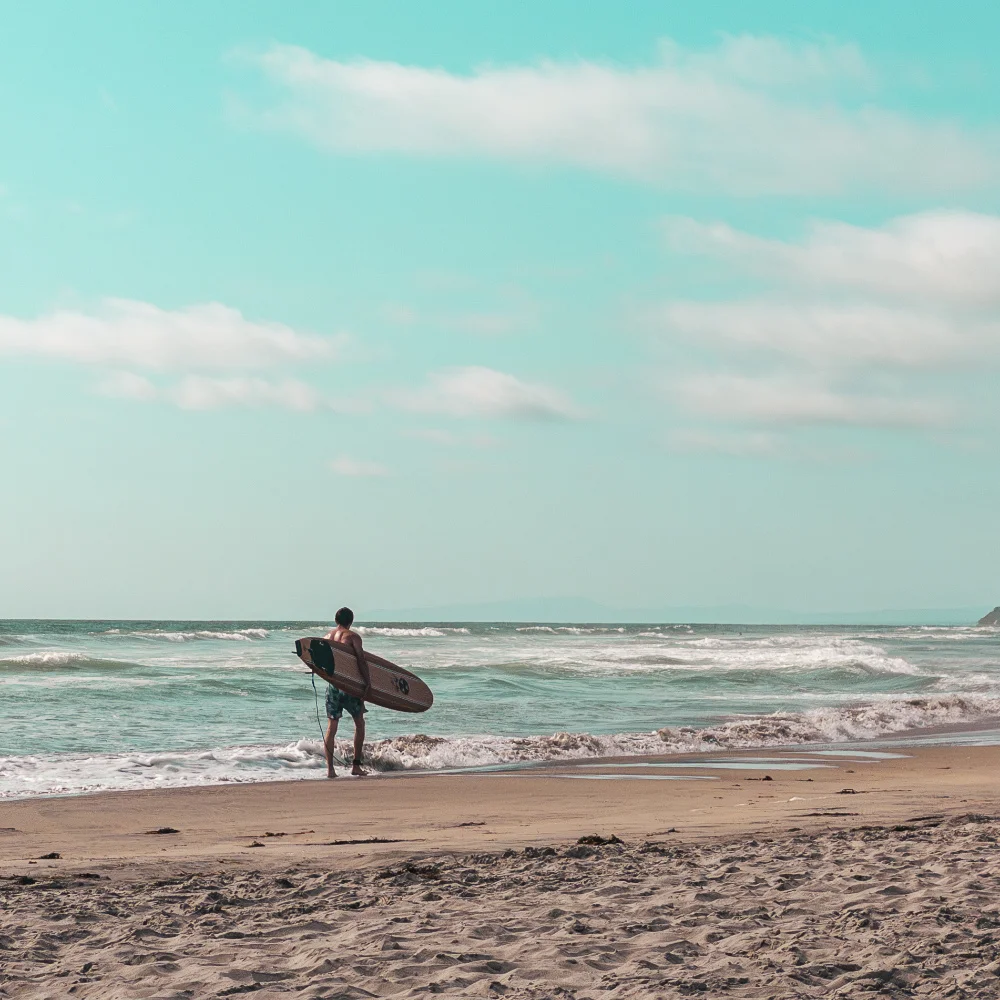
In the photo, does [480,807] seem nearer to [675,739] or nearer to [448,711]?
[675,739]

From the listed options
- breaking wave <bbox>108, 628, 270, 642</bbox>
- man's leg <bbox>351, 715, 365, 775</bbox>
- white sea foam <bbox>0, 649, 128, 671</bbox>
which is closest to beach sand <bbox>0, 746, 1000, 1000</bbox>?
man's leg <bbox>351, 715, 365, 775</bbox>

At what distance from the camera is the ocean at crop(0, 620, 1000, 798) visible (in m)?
12.0

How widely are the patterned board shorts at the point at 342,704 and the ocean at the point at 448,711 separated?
70 cm

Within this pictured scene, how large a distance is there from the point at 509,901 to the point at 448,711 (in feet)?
43.1

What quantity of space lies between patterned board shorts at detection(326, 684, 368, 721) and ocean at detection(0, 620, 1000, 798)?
70 cm

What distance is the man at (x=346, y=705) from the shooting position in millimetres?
11633

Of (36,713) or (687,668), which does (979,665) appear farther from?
(36,713)

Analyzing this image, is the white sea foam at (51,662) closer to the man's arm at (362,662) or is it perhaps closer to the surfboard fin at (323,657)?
the surfboard fin at (323,657)

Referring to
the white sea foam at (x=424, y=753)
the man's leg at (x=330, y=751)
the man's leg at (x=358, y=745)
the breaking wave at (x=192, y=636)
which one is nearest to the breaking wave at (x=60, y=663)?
the white sea foam at (x=424, y=753)

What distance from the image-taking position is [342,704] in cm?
1211

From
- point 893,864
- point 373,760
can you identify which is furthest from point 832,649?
point 893,864

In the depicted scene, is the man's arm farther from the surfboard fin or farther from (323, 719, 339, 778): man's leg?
(323, 719, 339, 778): man's leg

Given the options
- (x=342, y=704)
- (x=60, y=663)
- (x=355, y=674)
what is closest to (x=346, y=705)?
(x=342, y=704)

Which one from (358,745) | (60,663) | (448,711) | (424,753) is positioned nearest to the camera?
A: (358,745)
